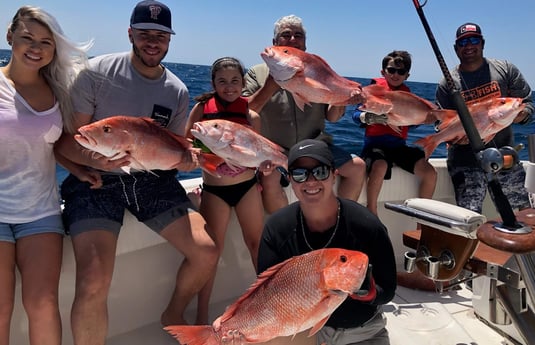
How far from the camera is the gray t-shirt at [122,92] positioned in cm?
288

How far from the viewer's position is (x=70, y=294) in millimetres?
2951

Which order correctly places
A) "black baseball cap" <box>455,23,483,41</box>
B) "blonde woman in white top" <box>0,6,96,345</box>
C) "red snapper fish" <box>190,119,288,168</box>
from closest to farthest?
"blonde woman in white top" <box>0,6,96,345</box> < "red snapper fish" <box>190,119,288,168</box> < "black baseball cap" <box>455,23,483,41</box>

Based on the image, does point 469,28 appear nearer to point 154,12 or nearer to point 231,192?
point 231,192

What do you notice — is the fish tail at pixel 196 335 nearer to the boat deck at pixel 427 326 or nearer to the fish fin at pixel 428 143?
the boat deck at pixel 427 326

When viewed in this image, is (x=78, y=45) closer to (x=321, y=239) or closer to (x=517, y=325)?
(x=321, y=239)

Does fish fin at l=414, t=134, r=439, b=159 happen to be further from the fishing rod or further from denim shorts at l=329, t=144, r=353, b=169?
the fishing rod

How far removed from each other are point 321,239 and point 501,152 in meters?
0.91

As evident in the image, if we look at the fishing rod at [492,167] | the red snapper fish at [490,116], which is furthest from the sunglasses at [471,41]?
the fishing rod at [492,167]

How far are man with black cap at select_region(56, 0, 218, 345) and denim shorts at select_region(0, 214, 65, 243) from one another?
98 mm

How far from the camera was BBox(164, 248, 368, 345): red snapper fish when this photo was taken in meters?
1.69

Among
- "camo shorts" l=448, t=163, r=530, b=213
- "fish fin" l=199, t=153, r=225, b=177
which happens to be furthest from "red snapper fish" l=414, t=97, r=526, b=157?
"fish fin" l=199, t=153, r=225, b=177

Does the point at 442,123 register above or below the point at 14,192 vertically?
above

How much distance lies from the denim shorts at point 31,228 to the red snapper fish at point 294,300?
3.87ft

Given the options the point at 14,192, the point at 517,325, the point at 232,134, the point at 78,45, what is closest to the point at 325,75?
the point at 232,134
